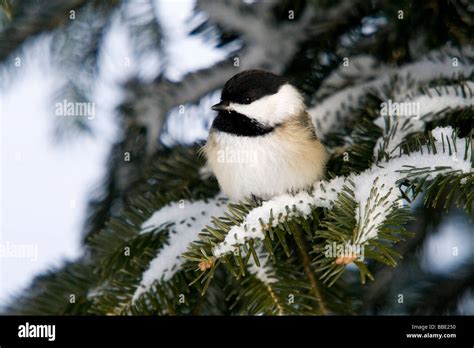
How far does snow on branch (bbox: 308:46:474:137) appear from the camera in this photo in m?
1.68

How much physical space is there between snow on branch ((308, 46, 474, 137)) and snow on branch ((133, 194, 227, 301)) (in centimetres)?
44

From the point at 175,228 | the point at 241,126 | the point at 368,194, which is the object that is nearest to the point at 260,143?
the point at 241,126

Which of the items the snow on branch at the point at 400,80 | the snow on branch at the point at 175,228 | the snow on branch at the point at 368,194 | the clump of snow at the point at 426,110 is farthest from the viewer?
the snow on branch at the point at 400,80

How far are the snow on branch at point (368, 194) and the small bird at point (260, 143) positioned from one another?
0.36 metres

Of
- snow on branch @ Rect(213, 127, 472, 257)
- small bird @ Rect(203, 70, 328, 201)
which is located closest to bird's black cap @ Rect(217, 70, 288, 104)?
small bird @ Rect(203, 70, 328, 201)

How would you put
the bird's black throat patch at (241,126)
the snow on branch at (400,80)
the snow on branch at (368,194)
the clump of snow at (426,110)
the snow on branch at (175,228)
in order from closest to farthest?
the snow on branch at (368,194) < the snow on branch at (175,228) < the clump of snow at (426,110) < the snow on branch at (400,80) < the bird's black throat patch at (241,126)

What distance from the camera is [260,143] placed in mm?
1757

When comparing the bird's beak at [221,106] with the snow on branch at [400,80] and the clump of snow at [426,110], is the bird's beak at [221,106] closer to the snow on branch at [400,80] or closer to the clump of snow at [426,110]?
the snow on branch at [400,80]

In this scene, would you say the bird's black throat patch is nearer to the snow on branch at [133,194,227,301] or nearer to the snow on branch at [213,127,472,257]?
the snow on branch at [133,194,227,301]

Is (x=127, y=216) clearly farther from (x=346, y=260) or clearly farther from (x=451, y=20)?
(x=451, y=20)

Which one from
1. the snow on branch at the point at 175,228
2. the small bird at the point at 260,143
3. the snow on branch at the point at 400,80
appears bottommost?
the snow on branch at the point at 175,228

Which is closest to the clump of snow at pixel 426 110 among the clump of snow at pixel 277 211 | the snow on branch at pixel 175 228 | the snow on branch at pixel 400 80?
the snow on branch at pixel 400 80

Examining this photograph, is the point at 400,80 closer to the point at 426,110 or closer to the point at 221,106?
the point at 426,110

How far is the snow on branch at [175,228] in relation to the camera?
4.48 feet
